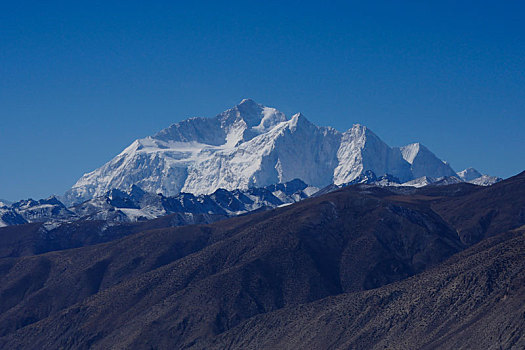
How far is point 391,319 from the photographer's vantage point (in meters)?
185

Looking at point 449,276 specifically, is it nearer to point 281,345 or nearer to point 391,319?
point 391,319

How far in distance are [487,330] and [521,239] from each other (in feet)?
116

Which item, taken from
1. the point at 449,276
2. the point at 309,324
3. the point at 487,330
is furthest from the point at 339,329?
the point at 487,330

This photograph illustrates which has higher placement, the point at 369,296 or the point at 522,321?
the point at 369,296

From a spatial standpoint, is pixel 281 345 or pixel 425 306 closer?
pixel 425 306

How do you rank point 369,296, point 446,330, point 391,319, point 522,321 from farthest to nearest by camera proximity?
point 369,296 → point 391,319 → point 446,330 → point 522,321

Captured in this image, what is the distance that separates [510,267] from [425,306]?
16.9m

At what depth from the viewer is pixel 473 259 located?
194 m

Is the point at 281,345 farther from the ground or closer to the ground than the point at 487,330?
farther from the ground

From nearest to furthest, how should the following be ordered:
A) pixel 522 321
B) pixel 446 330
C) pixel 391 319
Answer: pixel 522 321
pixel 446 330
pixel 391 319

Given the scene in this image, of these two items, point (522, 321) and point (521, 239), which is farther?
point (521, 239)

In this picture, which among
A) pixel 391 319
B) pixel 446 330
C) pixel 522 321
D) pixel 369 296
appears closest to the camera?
pixel 522 321

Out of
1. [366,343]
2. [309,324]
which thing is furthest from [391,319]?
[309,324]

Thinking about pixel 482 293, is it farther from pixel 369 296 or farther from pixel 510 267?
pixel 369 296
